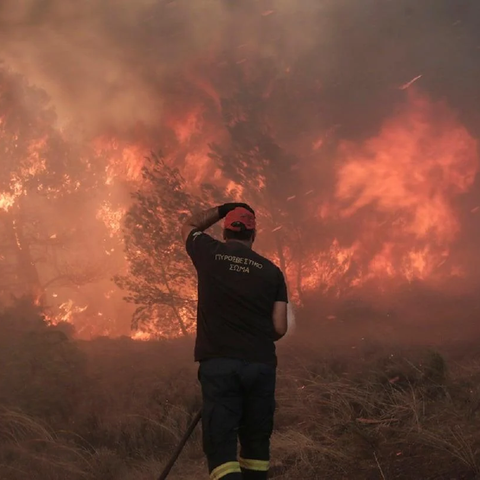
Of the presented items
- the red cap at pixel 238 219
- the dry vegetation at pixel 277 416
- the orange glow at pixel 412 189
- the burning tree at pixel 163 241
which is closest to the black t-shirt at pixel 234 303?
the red cap at pixel 238 219

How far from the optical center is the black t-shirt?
3.14m

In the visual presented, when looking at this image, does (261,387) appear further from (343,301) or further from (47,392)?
(343,301)

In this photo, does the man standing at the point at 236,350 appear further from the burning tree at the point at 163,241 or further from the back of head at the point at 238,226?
the burning tree at the point at 163,241

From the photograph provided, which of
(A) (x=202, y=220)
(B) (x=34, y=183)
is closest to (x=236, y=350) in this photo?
(A) (x=202, y=220)

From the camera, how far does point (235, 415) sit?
10.1 feet

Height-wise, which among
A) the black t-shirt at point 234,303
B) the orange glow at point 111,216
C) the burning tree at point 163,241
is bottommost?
the black t-shirt at point 234,303

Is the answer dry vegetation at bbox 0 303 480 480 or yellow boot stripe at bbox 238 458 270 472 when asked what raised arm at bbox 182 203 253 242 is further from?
dry vegetation at bbox 0 303 480 480

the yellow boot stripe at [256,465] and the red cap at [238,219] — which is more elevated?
the red cap at [238,219]

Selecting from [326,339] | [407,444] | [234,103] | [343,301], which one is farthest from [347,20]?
[407,444]

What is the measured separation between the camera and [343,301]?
1565 cm

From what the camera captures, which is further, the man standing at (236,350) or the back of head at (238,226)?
the back of head at (238,226)

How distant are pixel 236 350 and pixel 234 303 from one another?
0.88 feet

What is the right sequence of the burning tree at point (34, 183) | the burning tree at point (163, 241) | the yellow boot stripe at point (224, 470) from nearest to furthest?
the yellow boot stripe at point (224, 470) < the burning tree at point (163, 241) < the burning tree at point (34, 183)

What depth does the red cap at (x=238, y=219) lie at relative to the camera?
3.37 meters
